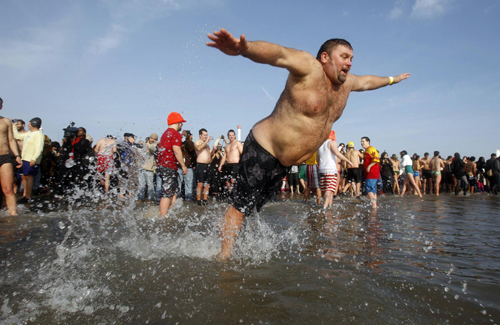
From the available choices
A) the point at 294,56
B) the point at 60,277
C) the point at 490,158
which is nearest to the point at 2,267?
the point at 60,277

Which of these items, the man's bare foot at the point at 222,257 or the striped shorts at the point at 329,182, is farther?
the striped shorts at the point at 329,182

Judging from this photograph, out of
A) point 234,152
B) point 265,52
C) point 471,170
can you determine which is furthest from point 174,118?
point 471,170

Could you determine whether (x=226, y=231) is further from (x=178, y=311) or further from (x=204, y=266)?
(x=178, y=311)

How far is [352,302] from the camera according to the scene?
6.26ft

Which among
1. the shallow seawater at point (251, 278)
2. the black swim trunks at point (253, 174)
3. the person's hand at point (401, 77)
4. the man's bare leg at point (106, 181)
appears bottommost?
the shallow seawater at point (251, 278)

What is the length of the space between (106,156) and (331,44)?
7220 millimetres

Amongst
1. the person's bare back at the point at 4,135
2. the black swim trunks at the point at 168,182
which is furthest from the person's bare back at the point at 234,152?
the person's bare back at the point at 4,135

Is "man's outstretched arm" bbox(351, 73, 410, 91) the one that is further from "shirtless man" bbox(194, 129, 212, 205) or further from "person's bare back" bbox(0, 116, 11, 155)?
"person's bare back" bbox(0, 116, 11, 155)

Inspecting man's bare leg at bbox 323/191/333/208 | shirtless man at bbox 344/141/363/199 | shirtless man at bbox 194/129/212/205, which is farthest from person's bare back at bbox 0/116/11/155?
shirtless man at bbox 344/141/363/199

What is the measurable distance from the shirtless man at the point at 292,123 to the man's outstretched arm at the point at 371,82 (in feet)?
0.82

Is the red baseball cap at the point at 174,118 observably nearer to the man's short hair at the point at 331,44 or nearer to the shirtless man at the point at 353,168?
the man's short hair at the point at 331,44

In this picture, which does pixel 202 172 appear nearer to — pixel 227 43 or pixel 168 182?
pixel 168 182

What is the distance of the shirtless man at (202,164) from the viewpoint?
8273 millimetres

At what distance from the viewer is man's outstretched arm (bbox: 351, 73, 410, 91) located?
126 inches
